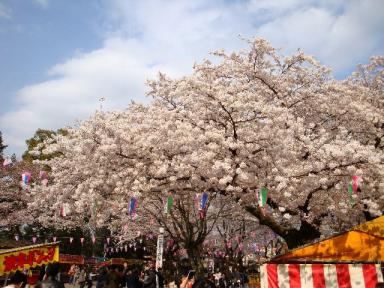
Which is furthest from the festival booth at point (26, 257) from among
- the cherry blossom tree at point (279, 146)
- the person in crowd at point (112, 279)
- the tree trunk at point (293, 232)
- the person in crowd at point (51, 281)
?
the tree trunk at point (293, 232)

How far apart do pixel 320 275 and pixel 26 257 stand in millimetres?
7137

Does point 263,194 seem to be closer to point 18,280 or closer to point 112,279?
point 112,279

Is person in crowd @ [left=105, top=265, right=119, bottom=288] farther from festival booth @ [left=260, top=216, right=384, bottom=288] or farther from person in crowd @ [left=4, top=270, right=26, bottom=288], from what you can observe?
festival booth @ [left=260, top=216, right=384, bottom=288]

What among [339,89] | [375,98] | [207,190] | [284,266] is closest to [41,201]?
[207,190]

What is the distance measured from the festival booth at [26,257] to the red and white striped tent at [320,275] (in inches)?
215

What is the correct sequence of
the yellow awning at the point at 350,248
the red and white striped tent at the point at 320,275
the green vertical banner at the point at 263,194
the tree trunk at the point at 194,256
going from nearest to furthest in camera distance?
the red and white striped tent at the point at 320,275 → the yellow awning at the point at 350,248 → the green vertical banner at the point at 263,194 → the tree trunk at the point at 194,256

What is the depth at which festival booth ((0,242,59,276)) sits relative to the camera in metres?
8.16

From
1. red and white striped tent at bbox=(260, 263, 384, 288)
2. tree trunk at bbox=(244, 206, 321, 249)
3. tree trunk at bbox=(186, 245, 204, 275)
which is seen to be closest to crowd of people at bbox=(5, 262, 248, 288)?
red and white striped tent at bbox=(260, 263, 384, 288)

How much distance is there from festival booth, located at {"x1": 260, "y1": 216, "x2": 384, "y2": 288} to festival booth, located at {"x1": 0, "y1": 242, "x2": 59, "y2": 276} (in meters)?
5.44

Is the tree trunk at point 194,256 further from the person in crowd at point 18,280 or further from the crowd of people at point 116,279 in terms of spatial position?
the person in crowd at point 18,280

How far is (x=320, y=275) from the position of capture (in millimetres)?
7164

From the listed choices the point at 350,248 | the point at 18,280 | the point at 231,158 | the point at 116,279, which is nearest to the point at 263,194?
the point at 231,158

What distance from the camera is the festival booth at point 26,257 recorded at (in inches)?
321

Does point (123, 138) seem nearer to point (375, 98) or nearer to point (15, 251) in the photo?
point (15, 251)
